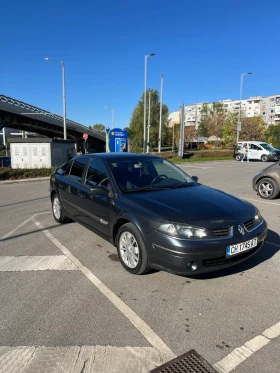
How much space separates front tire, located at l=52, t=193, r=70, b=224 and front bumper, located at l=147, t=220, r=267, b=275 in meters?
3.06

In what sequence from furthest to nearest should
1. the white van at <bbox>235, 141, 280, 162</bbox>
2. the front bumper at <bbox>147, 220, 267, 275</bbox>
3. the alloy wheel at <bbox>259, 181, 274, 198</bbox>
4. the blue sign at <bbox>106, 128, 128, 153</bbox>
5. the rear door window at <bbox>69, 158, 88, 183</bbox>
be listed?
1. the white van at <bbox>235, 141, 280, 162</bbox>
2. the blue sign at <bbox>106, 128, 128, 153</bbox>
3. the alloy wheel at <bbox>259, 181, 274, 198</bbox>
4. the rear door window at <bbox>69, 158, 88, 183</bbox>
5. the front bumper at <bbox>147, 220, 267, 275</bbox>

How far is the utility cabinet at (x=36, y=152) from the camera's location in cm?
2027

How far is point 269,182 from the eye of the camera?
865 cm

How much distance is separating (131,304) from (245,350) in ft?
3.92

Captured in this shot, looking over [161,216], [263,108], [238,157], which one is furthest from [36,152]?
[263,108]

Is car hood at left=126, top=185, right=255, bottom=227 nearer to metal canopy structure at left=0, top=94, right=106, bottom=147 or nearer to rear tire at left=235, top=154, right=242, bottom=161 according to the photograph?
rear tire at left=235, top=154, right=242, bottom=161

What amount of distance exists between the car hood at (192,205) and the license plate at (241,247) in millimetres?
284

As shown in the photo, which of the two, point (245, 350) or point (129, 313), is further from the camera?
point (129, 313)

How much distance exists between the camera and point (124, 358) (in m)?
2.34

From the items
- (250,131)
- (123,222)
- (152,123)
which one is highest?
(152,123)

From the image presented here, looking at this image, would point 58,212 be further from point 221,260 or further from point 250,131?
point 250,131

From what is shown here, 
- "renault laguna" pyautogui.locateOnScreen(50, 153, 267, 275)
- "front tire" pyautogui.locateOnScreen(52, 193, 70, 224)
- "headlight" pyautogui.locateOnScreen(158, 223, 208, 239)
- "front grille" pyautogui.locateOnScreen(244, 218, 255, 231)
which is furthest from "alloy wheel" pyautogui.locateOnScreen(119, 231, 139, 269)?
"front tire" pyautogui.locateOnScreen(52, 193, 70, 224)

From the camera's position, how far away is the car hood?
3.36 m

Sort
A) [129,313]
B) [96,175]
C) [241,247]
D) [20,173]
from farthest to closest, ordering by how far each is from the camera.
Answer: [20,173], [96,175], [241,247], [129,313]
